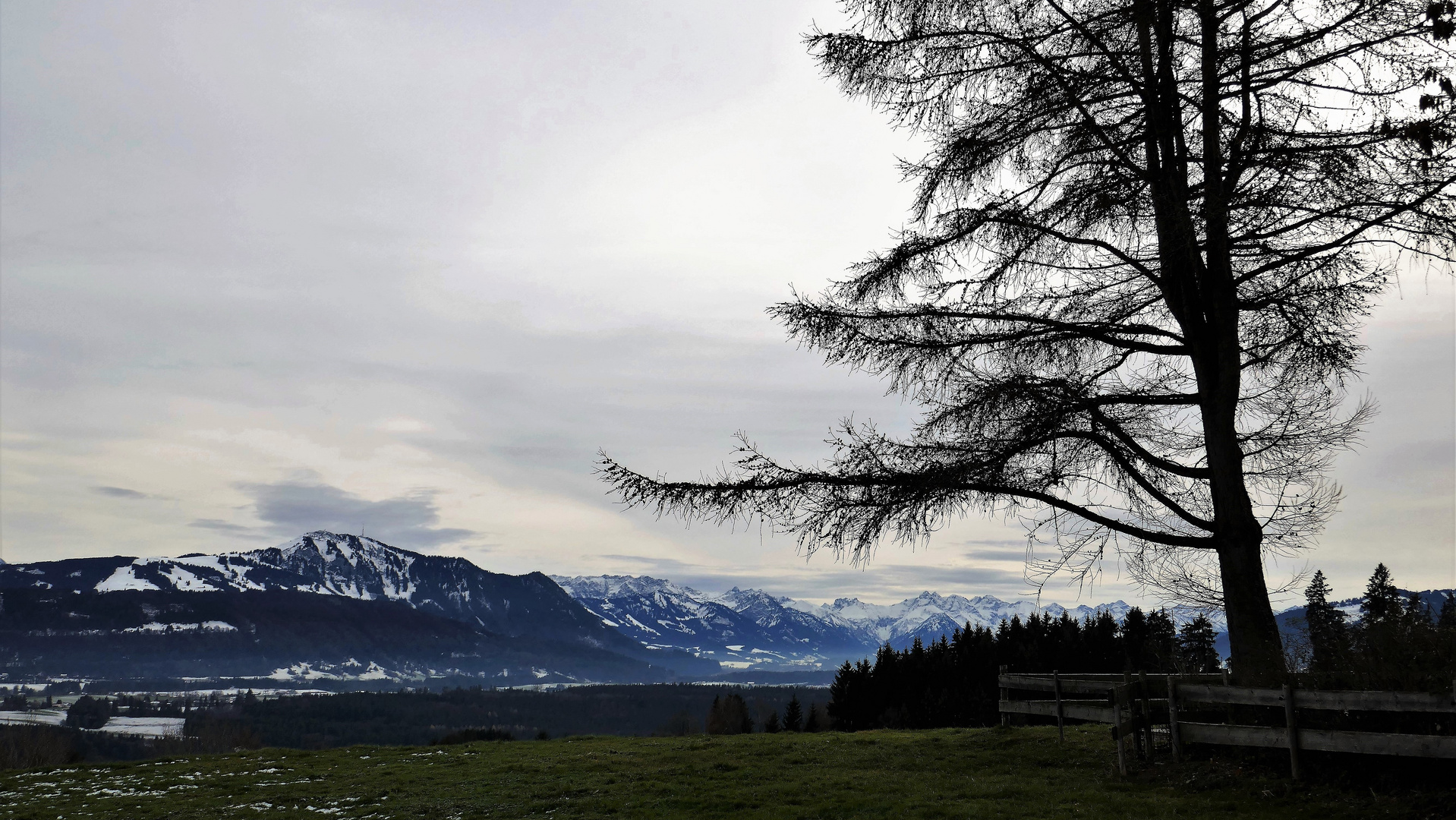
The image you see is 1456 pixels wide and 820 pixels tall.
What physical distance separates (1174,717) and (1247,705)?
4.57 ft

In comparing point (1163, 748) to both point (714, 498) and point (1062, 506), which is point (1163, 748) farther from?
point (714, 498)

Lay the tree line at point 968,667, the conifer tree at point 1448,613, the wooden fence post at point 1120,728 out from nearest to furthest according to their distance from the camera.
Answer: the conifer tree at point 1448,613 → the wooden fence post at point 1120,728 → the tree line at point 968,667

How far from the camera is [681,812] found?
43.7 ft

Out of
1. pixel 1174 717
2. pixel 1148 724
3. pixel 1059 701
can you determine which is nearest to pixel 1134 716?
pixel 1148 724

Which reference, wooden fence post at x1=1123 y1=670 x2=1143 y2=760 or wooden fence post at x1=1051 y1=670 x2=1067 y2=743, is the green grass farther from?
wooden fence post at x1=1123 y1=670 x2=1143 y2=760

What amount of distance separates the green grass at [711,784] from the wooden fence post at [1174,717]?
0.37 m

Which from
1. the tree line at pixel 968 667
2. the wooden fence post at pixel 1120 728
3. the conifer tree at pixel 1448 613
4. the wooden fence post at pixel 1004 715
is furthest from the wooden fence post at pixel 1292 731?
the tree line at pixel 968 667

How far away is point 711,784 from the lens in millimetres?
16266

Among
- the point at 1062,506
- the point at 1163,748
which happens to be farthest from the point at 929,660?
the point at 1062,506

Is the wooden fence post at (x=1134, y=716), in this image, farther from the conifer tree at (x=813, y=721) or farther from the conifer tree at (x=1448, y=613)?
the conifer tree at (x=813, y=721)

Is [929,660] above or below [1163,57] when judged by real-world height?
below

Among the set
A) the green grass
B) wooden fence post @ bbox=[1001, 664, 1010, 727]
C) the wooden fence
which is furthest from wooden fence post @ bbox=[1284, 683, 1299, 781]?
wooden fence post @ bbox=[1001, 664, 1010, 727]

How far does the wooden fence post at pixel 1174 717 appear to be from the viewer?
494 inches

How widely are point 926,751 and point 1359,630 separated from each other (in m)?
9.78
